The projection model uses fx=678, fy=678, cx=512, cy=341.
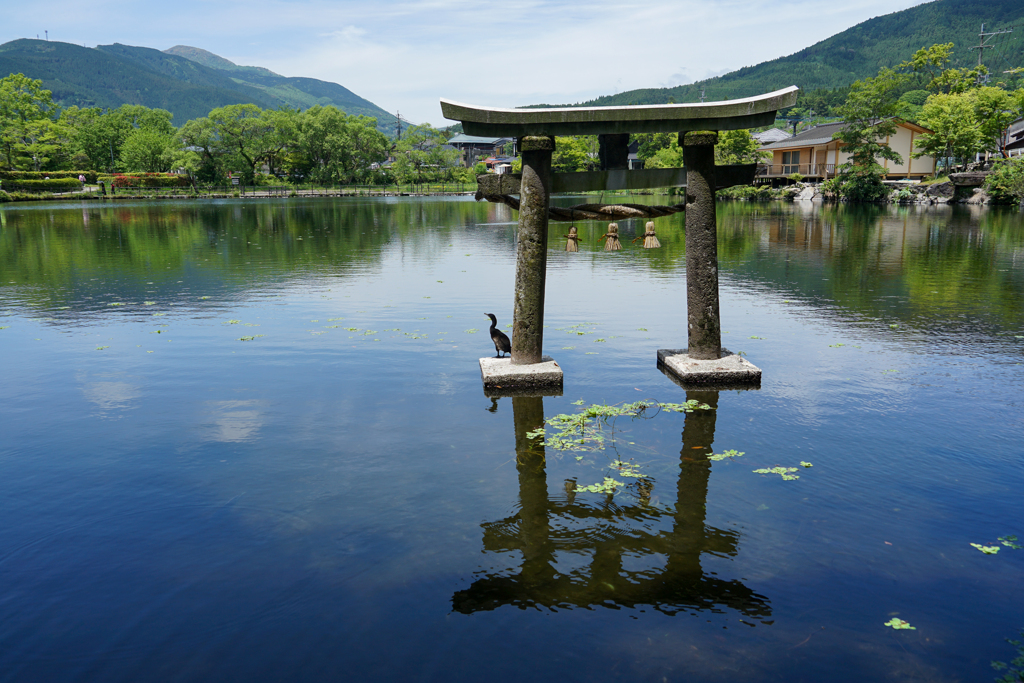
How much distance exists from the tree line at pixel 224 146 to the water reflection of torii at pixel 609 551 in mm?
104398

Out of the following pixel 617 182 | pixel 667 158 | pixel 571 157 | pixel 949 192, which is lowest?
pixel 617 182

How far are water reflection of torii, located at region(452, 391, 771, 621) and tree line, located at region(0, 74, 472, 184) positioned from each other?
4110 inches

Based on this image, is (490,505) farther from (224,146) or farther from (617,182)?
(224,146)

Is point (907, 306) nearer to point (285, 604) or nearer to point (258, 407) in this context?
point (258, 407)

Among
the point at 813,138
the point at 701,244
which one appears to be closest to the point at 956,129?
the point at 813,138

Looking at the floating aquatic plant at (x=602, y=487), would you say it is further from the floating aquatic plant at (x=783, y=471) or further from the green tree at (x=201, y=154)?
the green tree at (x=201, y=154)

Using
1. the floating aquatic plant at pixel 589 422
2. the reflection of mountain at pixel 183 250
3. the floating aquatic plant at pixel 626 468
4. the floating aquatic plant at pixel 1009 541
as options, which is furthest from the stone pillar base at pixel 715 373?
the reflection of mountain at pixel 183 250

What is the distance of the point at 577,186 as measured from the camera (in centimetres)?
1055

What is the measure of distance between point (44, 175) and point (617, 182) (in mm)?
105162

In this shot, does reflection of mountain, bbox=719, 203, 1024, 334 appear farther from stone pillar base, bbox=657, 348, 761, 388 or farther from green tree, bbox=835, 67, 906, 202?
green tree, bbox=835, 67, 906, 202

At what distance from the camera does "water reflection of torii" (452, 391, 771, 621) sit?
517 cm

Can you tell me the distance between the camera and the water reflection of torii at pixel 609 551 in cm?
517

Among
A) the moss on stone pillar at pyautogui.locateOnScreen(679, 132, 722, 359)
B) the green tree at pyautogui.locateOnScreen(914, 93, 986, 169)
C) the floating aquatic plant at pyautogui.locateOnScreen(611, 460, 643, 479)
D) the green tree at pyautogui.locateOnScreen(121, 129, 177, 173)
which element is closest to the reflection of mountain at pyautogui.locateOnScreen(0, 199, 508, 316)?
the moss on stone pillar at pyautogui.locateOnScreen(679, 132, 722, 359)

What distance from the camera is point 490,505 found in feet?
21.8
